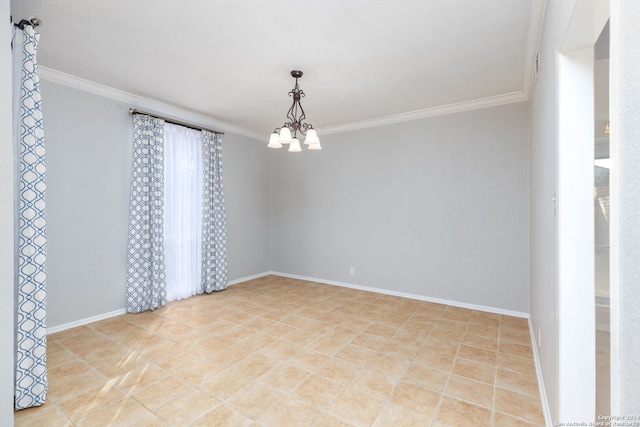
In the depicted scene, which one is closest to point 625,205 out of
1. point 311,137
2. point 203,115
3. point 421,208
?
point 311,137

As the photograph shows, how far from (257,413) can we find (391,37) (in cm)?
302

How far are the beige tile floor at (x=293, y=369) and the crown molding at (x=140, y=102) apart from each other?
8.82ft

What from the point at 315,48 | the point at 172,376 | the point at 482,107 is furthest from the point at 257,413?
the point at 482,107

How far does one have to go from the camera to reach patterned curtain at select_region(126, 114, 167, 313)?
368cm

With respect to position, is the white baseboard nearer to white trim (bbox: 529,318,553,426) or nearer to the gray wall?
the gray wall

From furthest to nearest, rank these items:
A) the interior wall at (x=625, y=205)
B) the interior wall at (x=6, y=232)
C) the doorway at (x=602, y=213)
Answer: the doorway at (x=602, y=213) → the interior wall at (x=6, y=232) → the interior wall at (x=625, y=205)

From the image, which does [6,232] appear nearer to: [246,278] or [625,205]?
[625,205]

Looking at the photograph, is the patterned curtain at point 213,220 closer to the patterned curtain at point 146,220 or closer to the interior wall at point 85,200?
the patterned curtain at point 146,220

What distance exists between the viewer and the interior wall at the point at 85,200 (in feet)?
10.2

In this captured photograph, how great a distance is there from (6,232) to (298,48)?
96.3 inches

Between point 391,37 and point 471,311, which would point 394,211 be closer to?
point 471,311

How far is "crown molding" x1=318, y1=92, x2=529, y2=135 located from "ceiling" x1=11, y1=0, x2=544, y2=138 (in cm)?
2

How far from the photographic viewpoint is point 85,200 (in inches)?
131

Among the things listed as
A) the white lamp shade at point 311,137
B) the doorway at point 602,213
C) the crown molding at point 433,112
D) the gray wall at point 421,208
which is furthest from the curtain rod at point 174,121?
the doorway at point 602,213
